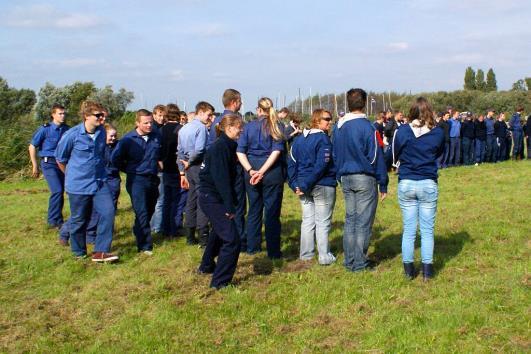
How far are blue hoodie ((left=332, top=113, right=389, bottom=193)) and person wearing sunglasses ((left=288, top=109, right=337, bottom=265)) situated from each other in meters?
0.43

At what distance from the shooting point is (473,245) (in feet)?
26.8

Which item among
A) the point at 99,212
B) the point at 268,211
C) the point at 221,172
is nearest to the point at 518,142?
the point at 268,211

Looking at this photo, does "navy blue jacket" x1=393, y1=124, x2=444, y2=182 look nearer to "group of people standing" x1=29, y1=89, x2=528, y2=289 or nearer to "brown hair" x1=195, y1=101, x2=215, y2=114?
"group of people standing" x1=29, y1=89, x2=528, y2=289

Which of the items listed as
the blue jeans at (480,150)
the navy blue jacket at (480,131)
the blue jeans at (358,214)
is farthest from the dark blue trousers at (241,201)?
the blue jeans at (480,150)

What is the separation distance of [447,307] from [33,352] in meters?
3.75

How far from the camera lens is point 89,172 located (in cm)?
764

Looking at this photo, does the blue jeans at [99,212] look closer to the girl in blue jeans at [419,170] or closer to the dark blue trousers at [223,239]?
the dark blue trousers at [223,239]

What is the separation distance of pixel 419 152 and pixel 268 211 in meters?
2.12

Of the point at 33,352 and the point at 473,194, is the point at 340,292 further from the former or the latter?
the point at 473,194

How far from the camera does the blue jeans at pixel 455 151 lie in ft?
64.6

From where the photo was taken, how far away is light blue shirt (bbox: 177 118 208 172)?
836 cm

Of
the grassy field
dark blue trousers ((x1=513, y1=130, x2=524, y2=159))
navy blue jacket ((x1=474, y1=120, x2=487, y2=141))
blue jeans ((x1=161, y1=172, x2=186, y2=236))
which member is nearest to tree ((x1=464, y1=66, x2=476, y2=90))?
dark blue trousers ((x1=513, y1=130, x2=524, y2=159))

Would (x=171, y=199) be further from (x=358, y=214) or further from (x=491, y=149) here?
(x=491, y=149)

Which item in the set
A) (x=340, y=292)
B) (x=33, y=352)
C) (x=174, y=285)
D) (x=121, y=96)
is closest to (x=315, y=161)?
(x=340, y=292)
